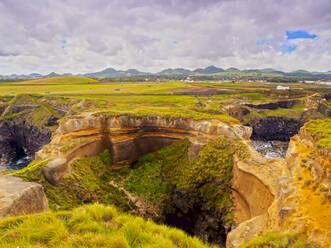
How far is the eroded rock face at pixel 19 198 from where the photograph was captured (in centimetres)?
959

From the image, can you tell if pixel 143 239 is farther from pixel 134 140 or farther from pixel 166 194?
pixel 134 140

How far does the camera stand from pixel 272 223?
993 cm

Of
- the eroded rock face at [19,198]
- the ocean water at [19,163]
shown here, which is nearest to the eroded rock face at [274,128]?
the eroded rock face at [19,198]

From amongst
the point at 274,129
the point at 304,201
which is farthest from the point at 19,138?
the point at 274,129

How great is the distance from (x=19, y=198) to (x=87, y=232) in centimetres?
833

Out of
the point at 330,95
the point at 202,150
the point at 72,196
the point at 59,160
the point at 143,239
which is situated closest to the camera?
the point at 143,239

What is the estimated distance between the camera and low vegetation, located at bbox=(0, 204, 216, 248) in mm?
4965

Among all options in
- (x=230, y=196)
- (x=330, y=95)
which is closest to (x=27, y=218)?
(x=230, y=196)

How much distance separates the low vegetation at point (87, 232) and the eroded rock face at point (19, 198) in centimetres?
488

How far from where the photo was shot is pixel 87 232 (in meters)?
5.54

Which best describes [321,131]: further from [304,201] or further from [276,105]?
[276,105]

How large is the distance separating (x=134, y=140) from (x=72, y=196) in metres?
12.1

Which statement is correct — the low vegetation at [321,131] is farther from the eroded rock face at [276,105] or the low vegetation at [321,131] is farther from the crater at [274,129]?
the eroded rock face at [276,105]

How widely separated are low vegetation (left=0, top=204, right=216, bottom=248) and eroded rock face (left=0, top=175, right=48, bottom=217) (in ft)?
16.0
